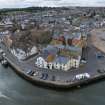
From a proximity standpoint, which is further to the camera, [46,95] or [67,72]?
[67,72]

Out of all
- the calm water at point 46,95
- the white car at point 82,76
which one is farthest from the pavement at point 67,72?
the calm water at point 46,95

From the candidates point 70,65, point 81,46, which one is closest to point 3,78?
point 70,65

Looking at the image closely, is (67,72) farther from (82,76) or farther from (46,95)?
(46,95)

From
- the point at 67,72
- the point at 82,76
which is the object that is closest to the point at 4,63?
the point at 67,72

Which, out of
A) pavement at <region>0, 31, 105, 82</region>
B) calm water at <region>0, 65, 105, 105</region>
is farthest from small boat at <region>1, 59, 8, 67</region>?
calm water at <region>0, 65, 105, 105</region>

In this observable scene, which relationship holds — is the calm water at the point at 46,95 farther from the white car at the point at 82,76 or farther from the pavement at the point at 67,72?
the pavement at the point at 67,72

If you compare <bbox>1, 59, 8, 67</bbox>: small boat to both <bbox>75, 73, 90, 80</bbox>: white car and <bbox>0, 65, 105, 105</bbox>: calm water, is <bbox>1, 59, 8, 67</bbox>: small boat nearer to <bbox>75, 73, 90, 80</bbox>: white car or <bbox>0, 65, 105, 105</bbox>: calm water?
<bbox>0, 65, 105, 105</bbox>: calm water

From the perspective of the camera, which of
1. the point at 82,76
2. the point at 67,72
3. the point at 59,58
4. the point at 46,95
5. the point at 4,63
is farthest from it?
the point at 4,63

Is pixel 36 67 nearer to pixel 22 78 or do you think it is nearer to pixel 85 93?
pixel 22 78
